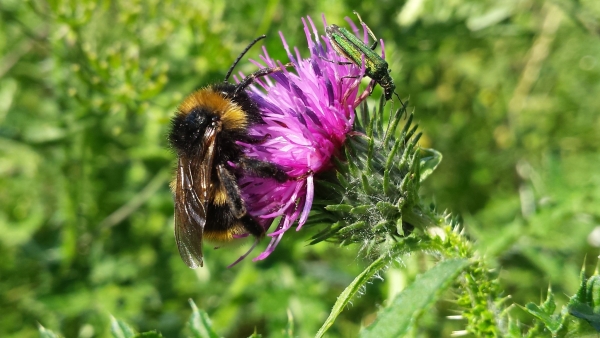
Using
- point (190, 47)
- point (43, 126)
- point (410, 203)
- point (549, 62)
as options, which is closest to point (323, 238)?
point (410, 203)

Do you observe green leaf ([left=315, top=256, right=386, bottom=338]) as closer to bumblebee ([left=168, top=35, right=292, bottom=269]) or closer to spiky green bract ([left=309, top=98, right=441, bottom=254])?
spiky green bract ([left=309, top=98, right=441, bottom=254])

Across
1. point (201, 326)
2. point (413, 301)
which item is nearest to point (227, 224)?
point (201, 326)

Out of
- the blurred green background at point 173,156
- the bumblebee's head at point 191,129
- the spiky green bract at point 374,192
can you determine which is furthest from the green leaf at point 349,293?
the blurred green background at point 173,156

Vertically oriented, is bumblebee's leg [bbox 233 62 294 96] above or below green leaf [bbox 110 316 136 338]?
above

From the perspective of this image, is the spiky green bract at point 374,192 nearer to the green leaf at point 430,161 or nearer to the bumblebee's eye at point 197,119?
the green leaf at point 430,161

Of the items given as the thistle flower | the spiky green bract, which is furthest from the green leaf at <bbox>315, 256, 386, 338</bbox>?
the thistle flower

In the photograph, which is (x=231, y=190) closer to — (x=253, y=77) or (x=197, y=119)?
(x=197, y=119)

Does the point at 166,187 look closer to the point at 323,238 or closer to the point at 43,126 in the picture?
the point at 43,126

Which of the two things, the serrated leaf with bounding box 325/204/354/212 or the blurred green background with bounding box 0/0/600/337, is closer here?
the serrated leaf with bounding box 325/204/354/212
